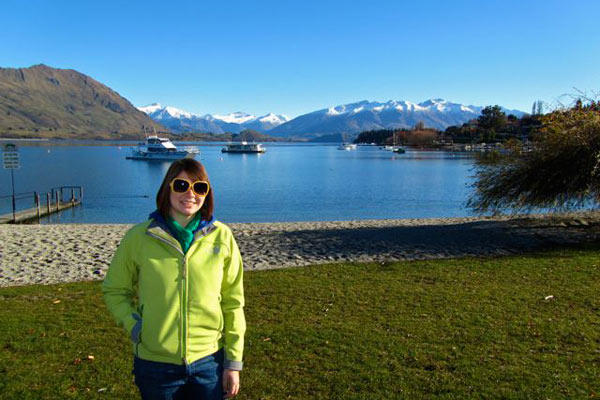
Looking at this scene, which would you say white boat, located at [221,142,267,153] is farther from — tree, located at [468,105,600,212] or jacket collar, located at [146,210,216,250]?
jacket collar, located at [146,210,216,250]

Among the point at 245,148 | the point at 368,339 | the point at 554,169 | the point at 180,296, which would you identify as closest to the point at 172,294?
the point at 180,296

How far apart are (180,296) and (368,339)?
4864 mm

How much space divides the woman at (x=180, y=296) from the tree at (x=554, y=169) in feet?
58.2

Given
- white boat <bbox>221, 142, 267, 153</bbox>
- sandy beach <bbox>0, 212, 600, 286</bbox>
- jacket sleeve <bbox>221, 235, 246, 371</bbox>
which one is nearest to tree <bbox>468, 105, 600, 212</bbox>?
sandy beach <bbox>0, 212, 600, 286</bbox>

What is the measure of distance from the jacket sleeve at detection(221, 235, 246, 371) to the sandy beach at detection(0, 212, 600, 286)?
10378 mm

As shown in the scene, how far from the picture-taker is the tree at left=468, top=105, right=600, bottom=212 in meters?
17.3

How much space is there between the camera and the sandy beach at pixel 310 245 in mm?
13953

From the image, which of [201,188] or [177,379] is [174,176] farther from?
[177,379]

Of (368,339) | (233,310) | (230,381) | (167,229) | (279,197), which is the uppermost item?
(167,229)

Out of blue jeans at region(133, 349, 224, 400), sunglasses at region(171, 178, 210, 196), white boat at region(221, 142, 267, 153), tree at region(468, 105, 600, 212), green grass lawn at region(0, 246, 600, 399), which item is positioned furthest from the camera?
white boat at region(221, 142, 267, 153)

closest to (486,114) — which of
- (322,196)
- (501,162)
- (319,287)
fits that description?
(322,196)

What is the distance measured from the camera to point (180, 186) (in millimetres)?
3297

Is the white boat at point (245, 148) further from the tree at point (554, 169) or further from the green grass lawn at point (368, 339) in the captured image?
the green grass lawn at point (368, 339)

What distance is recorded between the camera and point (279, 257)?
50.4ft
